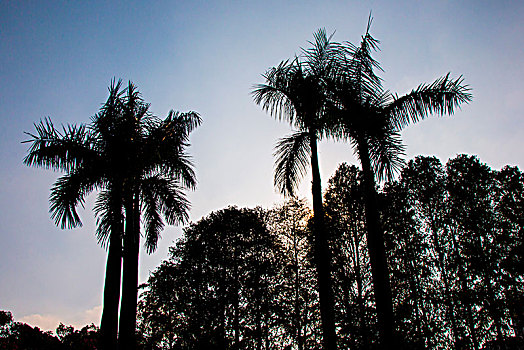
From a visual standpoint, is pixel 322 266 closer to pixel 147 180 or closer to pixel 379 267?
pixel 379 267

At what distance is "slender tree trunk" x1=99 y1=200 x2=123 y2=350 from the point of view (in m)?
7.90

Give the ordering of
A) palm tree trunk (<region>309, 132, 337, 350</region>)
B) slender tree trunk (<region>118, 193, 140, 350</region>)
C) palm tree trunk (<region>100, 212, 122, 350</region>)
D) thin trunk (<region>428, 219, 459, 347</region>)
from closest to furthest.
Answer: palm tree trunk (<region>100, 212, 122, 350</region>) < palm tree trunk (<region>309, 132, 337, 350</region>) < slender tree trunk (<region>118, 193, 140, 350</region>) < thin trunk (<region>428, 219, 459, 347</region>)

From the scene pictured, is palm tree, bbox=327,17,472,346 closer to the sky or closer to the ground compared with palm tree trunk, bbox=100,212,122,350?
closer to the sky

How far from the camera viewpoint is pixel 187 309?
874 inches

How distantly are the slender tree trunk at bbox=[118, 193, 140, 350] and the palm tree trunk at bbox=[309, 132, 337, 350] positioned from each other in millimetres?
4550

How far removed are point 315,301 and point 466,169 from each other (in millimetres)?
11314

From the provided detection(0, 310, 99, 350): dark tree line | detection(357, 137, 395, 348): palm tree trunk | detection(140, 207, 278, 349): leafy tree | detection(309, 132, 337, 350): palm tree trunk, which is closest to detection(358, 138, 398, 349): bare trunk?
detection(357, 137, 395, 348): palm tree trunk

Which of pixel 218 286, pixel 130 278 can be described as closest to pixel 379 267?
pixel 130 278

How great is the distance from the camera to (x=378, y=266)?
7.08 meters

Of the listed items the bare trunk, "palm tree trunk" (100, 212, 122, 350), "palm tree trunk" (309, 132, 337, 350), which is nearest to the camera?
the bare trunk

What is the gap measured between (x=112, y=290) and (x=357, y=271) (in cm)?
1371

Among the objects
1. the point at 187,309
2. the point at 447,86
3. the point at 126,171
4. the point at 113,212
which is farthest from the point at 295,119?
the point at 187,309

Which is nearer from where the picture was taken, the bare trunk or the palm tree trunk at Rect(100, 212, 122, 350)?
the bare trunk

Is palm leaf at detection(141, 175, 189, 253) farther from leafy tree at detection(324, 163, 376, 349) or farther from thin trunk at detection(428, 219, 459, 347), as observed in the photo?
thin trunk at detection(428, 219, 459, 347)
